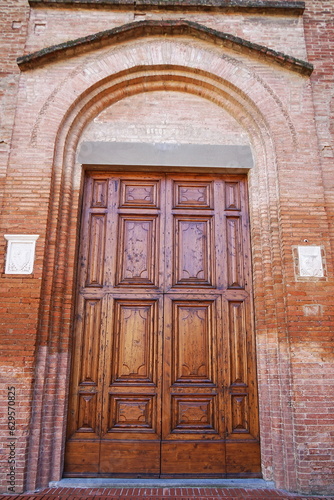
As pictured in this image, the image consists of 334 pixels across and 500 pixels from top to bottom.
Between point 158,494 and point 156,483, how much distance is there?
0.32m

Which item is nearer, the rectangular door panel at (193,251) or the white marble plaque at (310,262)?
the white marble plaque at (310,262)

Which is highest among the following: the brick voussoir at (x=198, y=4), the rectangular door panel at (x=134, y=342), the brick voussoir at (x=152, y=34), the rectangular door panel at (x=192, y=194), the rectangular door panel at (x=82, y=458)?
the brick voussoir at (x=198, y=4)

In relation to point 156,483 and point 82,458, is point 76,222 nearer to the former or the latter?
point 82,458

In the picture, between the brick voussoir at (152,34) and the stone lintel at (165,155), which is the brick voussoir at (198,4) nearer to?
the brick voussoir at (152,34)

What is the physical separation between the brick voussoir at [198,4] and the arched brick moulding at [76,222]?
68 cm

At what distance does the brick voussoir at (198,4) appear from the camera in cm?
600

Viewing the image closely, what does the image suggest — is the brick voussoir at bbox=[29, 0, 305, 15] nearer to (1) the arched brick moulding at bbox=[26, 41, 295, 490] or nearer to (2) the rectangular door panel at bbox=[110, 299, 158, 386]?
(1) the arched brick moulding at bbox=[26, 41, 295, 490]

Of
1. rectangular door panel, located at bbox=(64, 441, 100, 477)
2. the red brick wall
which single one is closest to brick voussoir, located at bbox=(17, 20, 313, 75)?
the red brick wall

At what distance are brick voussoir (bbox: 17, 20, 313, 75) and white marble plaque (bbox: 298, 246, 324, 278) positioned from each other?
2656 millimetres

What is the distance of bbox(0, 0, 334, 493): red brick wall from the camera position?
4602mm

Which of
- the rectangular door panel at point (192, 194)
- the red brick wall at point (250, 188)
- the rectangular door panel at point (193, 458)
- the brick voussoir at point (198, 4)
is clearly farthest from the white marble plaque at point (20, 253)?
the brick voussoir at point (198, 4)

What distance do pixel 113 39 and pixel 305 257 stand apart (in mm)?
4111

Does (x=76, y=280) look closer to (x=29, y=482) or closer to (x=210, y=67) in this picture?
(x=29, y=482)

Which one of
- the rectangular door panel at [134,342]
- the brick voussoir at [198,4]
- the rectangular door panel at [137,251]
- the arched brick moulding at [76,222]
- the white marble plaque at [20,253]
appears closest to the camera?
the arched brick moulding at [76,222]
